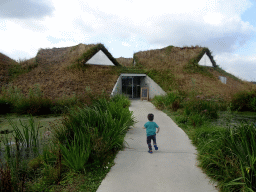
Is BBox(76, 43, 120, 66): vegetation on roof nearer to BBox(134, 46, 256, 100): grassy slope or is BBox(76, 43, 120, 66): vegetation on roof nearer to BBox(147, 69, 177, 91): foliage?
BBox(134, 46, 256, 100): grassy slope

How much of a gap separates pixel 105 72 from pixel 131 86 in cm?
439

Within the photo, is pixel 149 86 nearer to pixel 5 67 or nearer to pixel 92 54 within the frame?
pixel 92 54

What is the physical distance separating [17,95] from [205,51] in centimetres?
2445

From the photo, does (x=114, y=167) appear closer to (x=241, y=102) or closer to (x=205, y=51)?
(x=241, y=102)

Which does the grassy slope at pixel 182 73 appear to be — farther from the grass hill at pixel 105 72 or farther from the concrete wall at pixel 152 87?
the concrete wall at pixel 152 87

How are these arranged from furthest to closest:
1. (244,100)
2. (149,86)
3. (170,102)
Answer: (149,86) → (244,100) → (170,102)

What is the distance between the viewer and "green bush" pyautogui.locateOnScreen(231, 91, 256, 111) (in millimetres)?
13179

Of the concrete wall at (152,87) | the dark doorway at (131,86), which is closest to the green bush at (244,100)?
the concrete wall at (152,87)

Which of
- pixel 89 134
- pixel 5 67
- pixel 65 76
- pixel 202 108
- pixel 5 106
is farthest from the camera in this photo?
pixel 5 67

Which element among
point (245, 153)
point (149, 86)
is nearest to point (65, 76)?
point (149, 86)

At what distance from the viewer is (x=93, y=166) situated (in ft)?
13.2

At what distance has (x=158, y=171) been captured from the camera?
3.82m

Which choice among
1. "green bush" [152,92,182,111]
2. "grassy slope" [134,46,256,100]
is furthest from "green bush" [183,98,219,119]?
"grassy slope" [134,46,256,100]

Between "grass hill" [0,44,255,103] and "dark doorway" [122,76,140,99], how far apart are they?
4.75 feet
